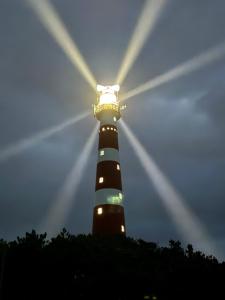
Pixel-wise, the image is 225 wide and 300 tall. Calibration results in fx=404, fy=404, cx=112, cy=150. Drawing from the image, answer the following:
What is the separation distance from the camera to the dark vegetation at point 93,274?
101 ft

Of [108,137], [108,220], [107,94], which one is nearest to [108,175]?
[108,220]

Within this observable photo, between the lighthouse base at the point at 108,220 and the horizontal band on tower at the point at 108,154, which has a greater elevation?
the horizontal band on tower at the point at 108,154

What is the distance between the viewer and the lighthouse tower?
149 feet

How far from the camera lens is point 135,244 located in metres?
42.8

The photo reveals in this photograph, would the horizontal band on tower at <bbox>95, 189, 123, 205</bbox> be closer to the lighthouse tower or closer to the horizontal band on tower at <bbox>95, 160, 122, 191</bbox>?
the lighthouse tower

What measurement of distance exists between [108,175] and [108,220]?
5508 millimetres

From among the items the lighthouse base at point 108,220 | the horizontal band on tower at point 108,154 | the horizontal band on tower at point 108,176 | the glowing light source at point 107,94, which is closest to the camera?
the lighthouse base at point 108,220

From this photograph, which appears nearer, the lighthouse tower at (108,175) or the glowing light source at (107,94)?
the lighthouse tower at (108,175)

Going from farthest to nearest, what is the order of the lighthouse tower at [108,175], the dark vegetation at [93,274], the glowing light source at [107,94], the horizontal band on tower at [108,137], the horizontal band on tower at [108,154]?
the glowing light source at [107,94], the horizontal band on tower at [108,137], the horizontal band on tower at [108,154], the lighthouse tower at [108,175], the dark vegetation at [93,274]

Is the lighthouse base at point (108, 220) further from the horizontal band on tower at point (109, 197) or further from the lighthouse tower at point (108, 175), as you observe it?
the horizontal band on tower at point (109, 197)

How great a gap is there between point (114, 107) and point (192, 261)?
2510cm

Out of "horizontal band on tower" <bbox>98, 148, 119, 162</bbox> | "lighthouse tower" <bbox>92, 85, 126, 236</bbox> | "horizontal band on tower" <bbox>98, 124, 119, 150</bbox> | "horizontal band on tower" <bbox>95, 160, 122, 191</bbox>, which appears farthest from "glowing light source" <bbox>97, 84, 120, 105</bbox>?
"horizontal band on tower" <bbox>95, 160, 122, 191</bbox>

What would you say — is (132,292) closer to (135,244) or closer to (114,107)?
(135,244)

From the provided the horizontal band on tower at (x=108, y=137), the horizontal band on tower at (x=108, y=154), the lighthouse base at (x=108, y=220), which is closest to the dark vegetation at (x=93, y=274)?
the lighthouse base at (x=108, y=220)
